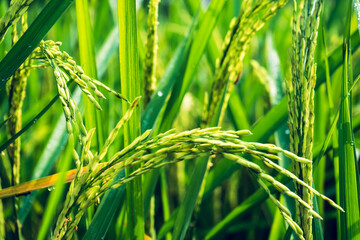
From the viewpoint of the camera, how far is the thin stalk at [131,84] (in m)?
0.65

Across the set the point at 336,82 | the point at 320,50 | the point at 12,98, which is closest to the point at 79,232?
the point at 12,98

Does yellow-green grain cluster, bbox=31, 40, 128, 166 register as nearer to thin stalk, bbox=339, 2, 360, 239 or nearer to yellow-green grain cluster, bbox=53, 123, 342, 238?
yellow-green grain cluster, bbox=53, 123, 342, 238

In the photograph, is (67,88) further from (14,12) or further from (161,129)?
(161,129)

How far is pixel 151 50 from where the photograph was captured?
0.79 meters

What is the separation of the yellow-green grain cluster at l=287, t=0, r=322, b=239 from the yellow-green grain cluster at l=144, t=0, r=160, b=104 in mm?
305

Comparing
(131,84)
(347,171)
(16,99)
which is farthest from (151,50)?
(347,171)

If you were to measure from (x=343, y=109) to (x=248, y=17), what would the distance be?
0.26m

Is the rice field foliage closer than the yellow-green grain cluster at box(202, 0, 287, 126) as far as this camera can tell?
Yes

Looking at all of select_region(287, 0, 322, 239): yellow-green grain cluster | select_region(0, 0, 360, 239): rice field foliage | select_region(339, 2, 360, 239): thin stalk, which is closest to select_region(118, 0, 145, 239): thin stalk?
select_region(0, 0, 360, 239): rice field foliage

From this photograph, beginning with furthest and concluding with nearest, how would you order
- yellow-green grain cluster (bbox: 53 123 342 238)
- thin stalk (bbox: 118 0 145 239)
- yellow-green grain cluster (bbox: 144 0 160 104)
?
1. yellow-green grain cluster (bbox: 144 0 160 104)
2. thin stalk (bbox: 118 0 145 239)
3. yellow-green grain cluster (bbox: 53 123 342 238)

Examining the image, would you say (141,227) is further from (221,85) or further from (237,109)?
(237,109)

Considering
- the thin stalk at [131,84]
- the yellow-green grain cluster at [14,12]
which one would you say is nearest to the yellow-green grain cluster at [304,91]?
the thin stalk at [131,84]

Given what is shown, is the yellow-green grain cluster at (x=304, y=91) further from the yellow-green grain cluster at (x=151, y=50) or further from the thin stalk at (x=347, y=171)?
the yellow-green grain cluster at (x=151, y=50)

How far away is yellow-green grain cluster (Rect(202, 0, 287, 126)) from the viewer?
710 millimetres
